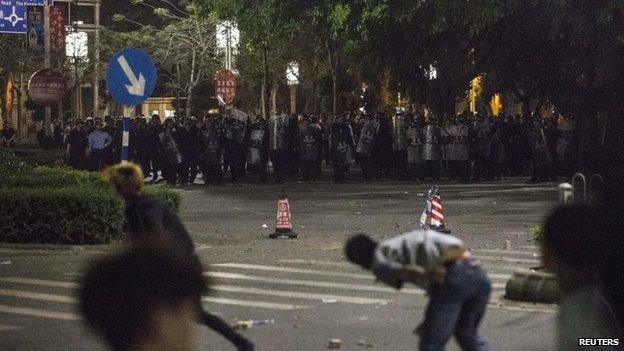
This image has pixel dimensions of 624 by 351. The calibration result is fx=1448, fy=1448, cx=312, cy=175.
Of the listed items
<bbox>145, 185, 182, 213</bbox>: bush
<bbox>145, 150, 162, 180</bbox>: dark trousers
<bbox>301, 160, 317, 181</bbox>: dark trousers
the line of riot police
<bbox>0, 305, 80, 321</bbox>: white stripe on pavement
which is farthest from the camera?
<bbox>145, 150, 162, 180</bbox>: dark trousers

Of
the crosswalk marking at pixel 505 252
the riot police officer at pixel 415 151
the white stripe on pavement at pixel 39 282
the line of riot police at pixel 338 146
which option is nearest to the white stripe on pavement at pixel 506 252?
the crosswalk marking at pixel 505 252

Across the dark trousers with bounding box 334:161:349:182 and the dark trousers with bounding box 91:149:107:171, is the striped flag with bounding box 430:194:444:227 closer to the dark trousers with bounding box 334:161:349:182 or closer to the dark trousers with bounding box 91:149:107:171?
the dark trousers with bounding box 334:161:349:182

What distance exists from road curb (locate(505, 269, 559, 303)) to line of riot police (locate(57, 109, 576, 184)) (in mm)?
23144

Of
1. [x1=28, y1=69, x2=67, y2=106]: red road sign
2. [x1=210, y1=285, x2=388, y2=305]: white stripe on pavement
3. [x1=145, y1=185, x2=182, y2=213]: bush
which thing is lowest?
[x1=210, y1=285, x2=388, y2=305]: white stripe on pavement

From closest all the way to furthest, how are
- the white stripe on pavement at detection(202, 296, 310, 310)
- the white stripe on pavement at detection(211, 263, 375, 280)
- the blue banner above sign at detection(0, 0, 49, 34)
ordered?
the white stripe on pavement at detection(202, 296, 310, 310), the white stripe on pavement at detection(211, 263, 375, 280), the blue banner above sign at detection(0, 0, 49, 34)

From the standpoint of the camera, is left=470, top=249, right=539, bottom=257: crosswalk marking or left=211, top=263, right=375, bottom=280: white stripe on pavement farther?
left=470, top=249, right=539, bottom=257: crosswalk marking

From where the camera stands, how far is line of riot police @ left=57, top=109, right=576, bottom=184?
37656 mm

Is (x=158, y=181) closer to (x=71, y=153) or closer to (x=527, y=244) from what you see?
(x=71, y=153)

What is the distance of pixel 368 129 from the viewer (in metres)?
38.2

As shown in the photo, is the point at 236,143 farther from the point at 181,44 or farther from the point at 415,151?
the point at 181,44

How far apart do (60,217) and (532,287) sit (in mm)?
8162

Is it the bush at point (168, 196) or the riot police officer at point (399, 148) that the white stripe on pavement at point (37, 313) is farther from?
the riot police officer at point (399, 148)

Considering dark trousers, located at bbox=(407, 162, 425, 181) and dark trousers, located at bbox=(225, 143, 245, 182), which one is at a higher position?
dark trousers, located at bbox=(225, 143, 245, 182)

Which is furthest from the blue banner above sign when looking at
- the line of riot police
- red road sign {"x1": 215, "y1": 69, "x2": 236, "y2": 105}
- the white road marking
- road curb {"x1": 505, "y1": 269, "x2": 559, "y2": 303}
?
the white road marking
